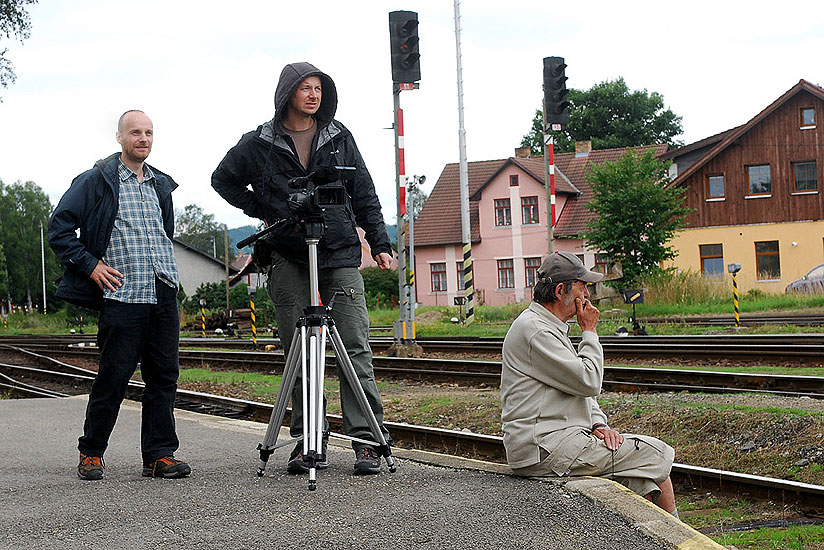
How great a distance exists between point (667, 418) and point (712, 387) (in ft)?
9.50

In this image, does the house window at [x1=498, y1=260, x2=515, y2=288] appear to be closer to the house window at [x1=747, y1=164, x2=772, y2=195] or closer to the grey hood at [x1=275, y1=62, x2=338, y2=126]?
the house window at [x1=747, y1=164, x2=772, y2=195]

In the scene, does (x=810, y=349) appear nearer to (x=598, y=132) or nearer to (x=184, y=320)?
(x=184, y=320)

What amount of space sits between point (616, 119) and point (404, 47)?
67.9 meters

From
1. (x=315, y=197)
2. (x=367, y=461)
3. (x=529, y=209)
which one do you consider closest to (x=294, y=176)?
(x=315, y=197)

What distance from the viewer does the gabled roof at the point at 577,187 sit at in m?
52.1

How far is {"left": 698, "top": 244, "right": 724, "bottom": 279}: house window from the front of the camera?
45406mm

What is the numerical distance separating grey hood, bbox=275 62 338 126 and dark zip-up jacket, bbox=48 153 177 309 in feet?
3.31

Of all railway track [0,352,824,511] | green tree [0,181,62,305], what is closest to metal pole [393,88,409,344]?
railway track [0,352,824,511]

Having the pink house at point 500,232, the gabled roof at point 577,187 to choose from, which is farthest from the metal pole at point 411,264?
the pink house at point 500,232

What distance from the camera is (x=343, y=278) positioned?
5738 millimetres

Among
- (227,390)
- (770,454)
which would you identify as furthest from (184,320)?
(770,454)

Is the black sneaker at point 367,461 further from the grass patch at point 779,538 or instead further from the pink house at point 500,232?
the pink house at point 500,232

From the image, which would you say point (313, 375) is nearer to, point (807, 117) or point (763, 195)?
point (763, 195)

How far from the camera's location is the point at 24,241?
98938mm
